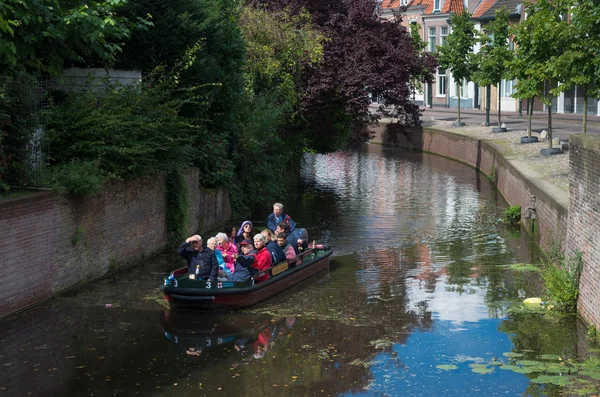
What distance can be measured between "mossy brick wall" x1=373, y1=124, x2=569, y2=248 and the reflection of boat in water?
599cm

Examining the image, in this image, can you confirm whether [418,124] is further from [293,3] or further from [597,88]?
[597,88]

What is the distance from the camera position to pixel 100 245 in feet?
61.6

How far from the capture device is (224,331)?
51.0 ft

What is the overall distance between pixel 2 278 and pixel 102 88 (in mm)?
6952

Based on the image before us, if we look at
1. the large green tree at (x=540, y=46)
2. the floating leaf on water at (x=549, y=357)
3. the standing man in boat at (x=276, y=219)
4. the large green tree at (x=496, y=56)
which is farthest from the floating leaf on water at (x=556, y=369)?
the large green tree at (x=496, y=56)

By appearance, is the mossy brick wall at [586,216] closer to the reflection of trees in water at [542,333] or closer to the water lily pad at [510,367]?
the reflection of trees in water at [542,333]

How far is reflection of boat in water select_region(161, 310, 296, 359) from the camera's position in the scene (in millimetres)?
14587

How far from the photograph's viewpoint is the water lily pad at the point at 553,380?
12.5 meters

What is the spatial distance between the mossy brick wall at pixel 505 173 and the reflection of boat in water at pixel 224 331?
5987 mm

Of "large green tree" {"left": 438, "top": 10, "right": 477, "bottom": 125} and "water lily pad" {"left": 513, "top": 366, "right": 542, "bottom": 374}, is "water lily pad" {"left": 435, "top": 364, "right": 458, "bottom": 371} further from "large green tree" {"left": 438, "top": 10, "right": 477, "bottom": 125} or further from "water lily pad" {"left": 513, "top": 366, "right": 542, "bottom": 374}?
"large green tree" {"left": 438, "top": 10, "right": 477, "bottom": 125}

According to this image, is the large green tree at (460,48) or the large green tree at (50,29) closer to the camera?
the large green tree at (50,29)

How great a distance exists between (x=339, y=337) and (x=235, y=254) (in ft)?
10.7

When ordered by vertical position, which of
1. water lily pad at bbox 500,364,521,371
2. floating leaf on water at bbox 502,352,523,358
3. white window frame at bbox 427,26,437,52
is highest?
white window frame at bbox 427,26,437,52

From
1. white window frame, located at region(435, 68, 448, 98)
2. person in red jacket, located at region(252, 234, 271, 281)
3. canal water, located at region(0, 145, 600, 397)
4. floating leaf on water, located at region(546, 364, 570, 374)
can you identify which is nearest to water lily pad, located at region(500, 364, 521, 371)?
canal water, located at region(0, 145, 600, 397)
